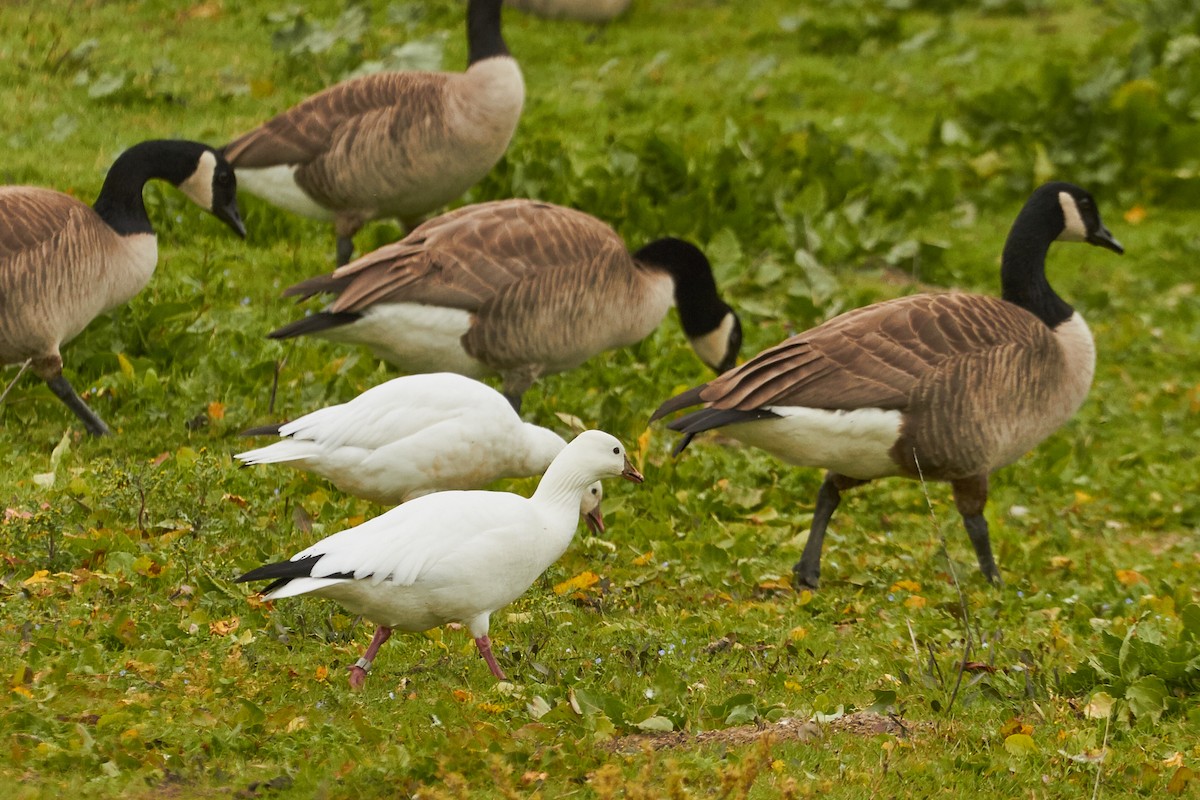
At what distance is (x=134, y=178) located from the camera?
370 inches

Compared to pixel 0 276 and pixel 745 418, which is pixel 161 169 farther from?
pixel 745 418

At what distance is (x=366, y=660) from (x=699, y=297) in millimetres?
5212

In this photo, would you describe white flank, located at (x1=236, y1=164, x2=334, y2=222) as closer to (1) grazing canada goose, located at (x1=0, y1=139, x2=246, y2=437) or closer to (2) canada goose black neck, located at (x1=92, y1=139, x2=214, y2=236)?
(2) canada goose black neck, located at (x1=92, y1=139, x2=214, y2=236)

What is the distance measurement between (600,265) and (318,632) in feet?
12.8

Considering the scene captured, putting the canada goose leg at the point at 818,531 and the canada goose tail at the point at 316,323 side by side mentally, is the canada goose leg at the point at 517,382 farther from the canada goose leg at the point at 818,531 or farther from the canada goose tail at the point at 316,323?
the canada goose leg at the point at 818,531

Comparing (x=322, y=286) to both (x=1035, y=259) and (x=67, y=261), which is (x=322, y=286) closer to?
(x=67, y=261)

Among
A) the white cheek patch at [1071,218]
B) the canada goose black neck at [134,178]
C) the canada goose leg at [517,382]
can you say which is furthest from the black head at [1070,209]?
the canada goose black neck at [134,178]

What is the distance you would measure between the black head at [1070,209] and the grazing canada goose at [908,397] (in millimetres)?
987

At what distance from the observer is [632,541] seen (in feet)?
26.9

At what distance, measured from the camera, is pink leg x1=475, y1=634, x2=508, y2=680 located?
5949mm

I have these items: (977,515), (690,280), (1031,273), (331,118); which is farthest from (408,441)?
(331,118)

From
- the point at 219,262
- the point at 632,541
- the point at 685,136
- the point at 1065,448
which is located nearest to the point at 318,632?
the point at 632,541

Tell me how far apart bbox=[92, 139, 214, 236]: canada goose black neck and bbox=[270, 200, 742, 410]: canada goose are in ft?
4.28

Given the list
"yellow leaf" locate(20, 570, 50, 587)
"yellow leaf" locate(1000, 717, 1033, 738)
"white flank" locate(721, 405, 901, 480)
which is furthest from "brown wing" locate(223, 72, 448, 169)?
"yellow leaf" locate(1000, 717, 1033, 738)
